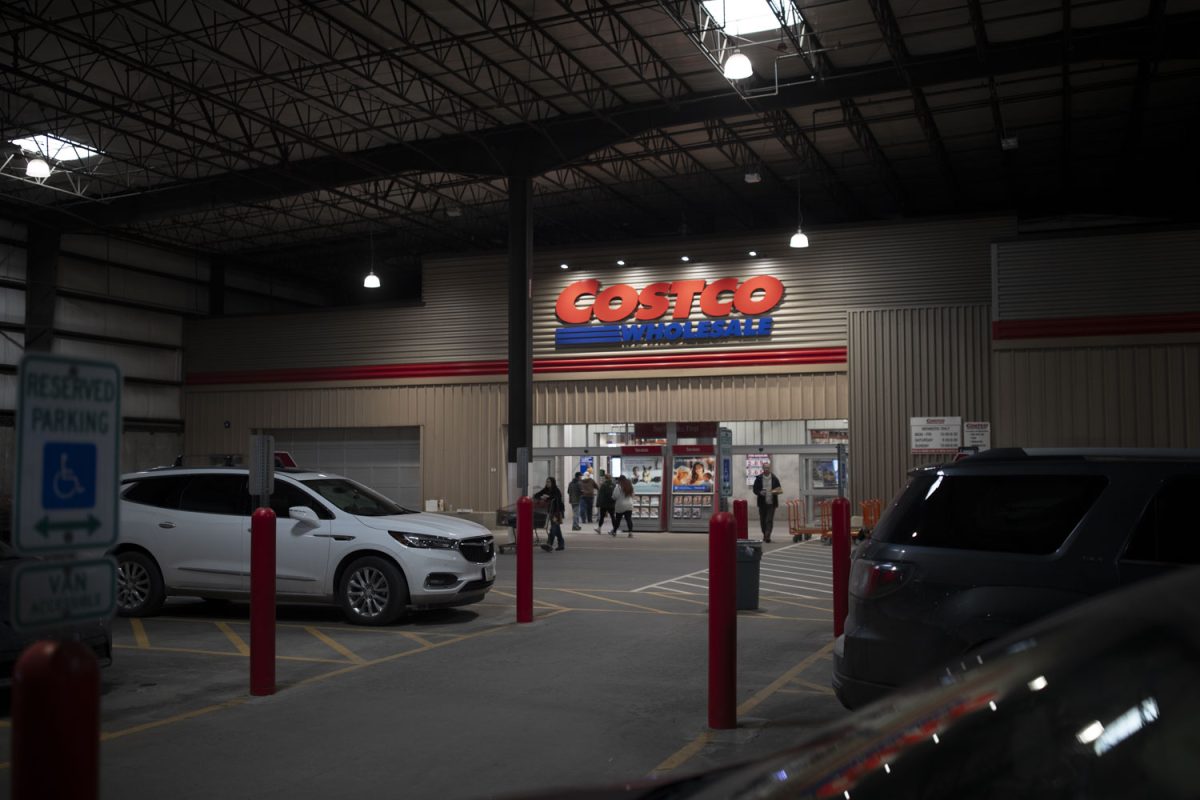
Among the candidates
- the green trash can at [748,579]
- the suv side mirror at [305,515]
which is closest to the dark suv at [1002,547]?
the green trash can at [748,579]

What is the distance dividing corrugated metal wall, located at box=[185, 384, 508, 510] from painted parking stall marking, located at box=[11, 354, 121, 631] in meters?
28.2

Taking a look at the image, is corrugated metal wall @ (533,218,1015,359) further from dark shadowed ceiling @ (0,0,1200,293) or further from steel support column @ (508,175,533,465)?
steel support column @ (508,175,533,465)

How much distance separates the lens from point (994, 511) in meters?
5.65

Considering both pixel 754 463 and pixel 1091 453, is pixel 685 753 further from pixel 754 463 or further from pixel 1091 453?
pixel 754 463

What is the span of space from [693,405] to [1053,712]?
27812mm

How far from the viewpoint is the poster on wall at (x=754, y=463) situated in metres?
29.2

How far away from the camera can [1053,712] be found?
1767mm

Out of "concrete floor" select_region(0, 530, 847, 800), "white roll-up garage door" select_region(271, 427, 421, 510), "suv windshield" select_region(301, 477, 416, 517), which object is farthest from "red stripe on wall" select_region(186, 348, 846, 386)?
"suv windshield" select_region(301, 477, 416, 517)

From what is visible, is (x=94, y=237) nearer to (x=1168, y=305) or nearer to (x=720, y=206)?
(x=720, y=206)

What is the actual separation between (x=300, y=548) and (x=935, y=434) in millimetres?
15239

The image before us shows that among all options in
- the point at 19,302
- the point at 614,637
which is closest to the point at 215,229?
the point at 19,302

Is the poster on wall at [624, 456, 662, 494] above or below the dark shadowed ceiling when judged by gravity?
below

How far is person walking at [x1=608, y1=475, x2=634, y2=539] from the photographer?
90.0 ft

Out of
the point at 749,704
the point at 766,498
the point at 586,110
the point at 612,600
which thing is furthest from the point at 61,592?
the point at 766,498
